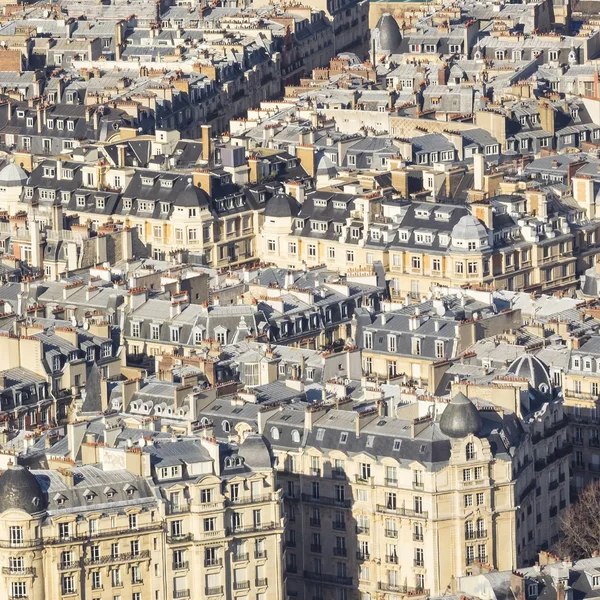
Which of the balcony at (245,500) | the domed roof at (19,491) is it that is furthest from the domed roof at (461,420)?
the domed roof at (19,491)

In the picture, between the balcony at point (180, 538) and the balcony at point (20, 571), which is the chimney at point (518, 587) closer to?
the balcony at point (180, 538)

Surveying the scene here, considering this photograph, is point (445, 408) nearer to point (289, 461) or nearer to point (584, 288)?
point (289, 461)

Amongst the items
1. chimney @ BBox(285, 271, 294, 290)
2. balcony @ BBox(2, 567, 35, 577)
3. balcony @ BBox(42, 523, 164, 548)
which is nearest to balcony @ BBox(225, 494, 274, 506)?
balcony @ BBox(42, 523, 164, 548)

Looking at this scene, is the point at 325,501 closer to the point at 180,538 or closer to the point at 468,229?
the point at 180,538

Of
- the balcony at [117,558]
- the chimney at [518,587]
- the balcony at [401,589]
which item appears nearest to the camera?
the chimney at [518,587]

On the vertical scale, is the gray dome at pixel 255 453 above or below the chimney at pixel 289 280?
above

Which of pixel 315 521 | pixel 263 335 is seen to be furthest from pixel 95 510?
pixel 263 335
